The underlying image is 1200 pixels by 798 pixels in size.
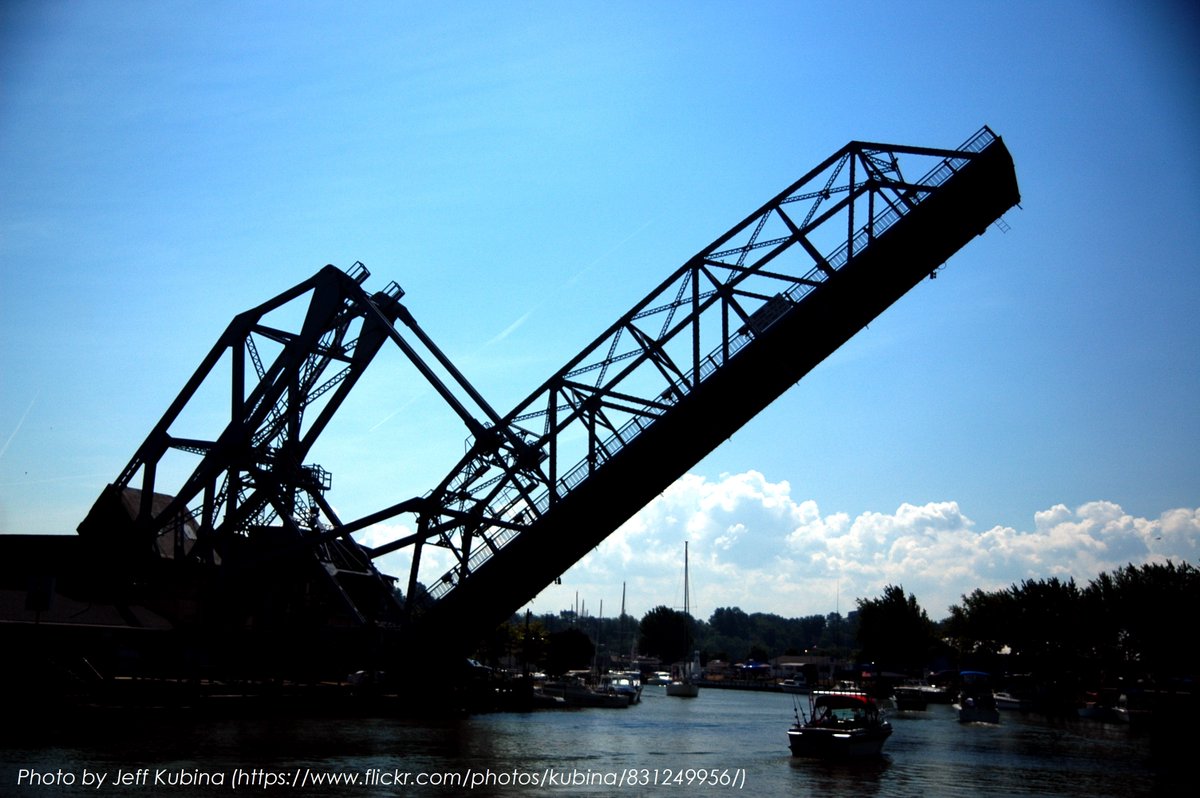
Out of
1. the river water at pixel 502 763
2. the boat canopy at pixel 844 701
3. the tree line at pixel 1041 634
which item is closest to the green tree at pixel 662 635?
the tree line at pixel 1041 634

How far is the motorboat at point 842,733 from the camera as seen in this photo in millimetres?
27078

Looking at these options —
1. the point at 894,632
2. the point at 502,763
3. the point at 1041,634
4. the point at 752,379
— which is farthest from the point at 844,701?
the point at 894,632

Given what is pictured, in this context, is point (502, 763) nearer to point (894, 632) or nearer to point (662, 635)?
point (894, 632)

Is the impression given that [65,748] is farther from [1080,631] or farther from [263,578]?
[1080,631]

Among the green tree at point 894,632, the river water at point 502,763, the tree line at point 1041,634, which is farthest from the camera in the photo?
the green tree at point 894,632

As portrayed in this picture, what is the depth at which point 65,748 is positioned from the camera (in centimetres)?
2042

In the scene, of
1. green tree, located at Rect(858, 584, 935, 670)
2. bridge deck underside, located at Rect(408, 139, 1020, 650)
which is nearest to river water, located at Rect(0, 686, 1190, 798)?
bridge deck underside, located at Rect(408, 139, 1020, 650)

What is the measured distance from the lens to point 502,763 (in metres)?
22.9

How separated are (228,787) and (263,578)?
58.6 feet

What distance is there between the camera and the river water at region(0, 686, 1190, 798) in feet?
59.9

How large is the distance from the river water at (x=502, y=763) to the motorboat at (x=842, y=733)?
0.57 meters

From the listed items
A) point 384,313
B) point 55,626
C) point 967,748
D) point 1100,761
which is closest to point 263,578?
point 55,626

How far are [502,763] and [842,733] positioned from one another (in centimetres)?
952

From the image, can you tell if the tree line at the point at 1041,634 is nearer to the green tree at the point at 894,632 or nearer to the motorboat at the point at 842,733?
the green tree at the point at 894,632
